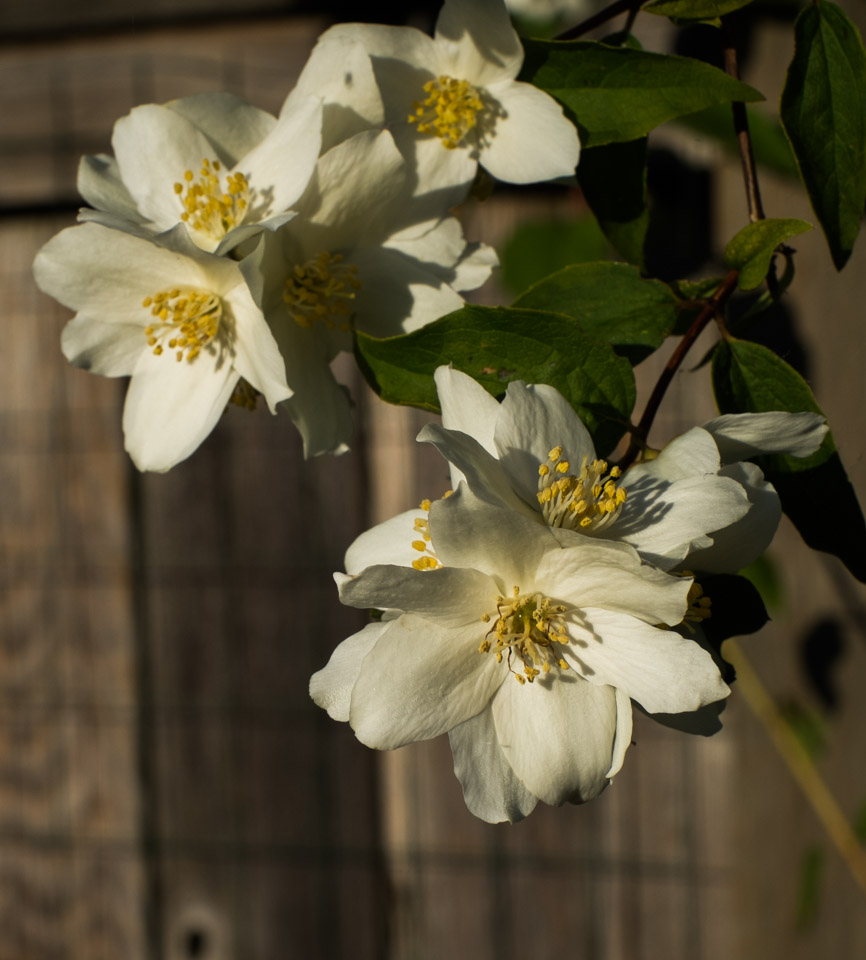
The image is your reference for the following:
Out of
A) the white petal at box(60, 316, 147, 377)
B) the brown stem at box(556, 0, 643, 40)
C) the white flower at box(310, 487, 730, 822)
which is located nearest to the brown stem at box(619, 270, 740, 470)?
the white flower at box(310, 487, 730, 822)

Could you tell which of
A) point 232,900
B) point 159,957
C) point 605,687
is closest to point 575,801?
point 605,687

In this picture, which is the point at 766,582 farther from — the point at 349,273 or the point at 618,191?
the point at 349,273

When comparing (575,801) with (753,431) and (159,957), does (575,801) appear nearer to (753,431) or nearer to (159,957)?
(753,431)

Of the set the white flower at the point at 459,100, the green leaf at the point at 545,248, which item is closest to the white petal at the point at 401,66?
the white flower at the point at 459,100

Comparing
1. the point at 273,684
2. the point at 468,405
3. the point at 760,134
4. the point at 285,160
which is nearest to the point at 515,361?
the point at 468,405

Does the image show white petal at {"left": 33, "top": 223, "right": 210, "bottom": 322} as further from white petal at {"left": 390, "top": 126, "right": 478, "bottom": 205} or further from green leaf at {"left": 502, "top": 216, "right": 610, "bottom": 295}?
green leaf at {"left": 502, "top": 216, "right": 610, "bottom": 295}
